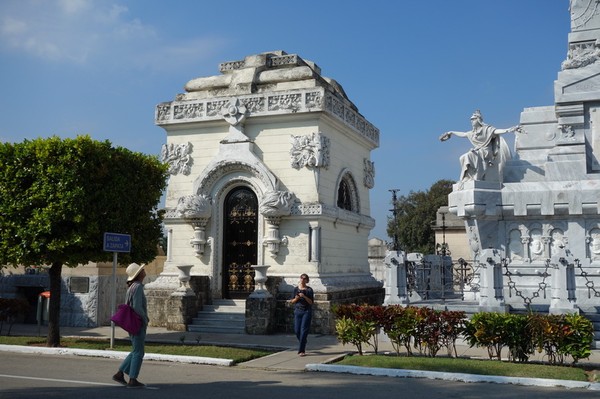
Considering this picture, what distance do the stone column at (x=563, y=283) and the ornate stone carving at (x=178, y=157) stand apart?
11.4m

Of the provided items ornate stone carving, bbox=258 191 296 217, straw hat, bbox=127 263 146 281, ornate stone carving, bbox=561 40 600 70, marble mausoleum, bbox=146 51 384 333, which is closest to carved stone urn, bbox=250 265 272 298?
marble mausoleum, bbox=146 51 384 333

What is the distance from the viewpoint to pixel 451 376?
1005cm

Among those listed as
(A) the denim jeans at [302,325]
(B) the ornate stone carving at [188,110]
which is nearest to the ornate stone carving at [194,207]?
(B) the ornate stone carving at [188,110]

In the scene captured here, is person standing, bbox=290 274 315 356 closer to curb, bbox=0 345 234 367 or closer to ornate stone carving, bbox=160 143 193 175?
curb, bbox=0 345 234 367

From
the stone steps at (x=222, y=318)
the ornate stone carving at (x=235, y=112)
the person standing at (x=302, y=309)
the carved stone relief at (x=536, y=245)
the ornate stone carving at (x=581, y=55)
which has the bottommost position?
the stone steps at (x=222, y=318)

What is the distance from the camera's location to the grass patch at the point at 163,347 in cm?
1242

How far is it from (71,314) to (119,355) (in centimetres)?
721

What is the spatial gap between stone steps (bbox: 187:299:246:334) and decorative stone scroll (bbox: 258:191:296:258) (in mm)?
1927

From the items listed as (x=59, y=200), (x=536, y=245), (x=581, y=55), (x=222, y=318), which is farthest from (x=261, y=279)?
(x=581, y=55)

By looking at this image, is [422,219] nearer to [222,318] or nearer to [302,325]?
[222,318]

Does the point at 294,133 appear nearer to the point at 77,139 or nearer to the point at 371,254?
the point at 77,139

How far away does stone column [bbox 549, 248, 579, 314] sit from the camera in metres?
12.3

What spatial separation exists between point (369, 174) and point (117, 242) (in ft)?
36.6

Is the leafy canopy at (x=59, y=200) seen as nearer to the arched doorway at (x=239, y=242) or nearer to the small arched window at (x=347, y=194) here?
the arched doorway at (x=239, y=242)
